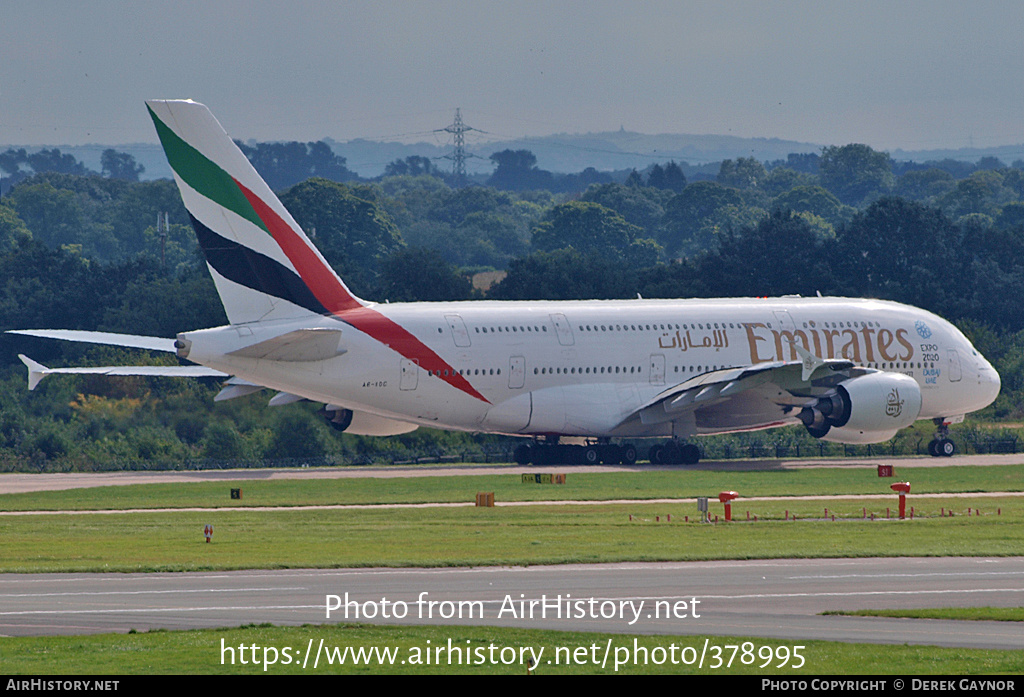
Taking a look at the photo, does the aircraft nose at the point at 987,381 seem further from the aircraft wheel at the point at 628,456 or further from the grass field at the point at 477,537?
the aircraft wheel at the point at 628,456

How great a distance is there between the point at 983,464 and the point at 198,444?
29.7 metres

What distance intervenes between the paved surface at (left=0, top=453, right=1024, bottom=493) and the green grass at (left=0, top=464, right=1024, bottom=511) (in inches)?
85.4

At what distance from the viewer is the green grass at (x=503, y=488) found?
156 ft

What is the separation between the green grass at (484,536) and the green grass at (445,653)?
28.4ft

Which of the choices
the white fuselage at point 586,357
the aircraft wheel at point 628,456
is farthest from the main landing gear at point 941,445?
the aircraft wheel at point 628,456

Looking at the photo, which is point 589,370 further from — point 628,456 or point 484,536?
point 484,536

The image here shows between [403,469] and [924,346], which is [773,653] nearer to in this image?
[403,469]

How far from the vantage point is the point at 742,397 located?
58562mm

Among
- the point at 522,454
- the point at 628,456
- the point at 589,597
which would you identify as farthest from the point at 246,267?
the point at 589,597

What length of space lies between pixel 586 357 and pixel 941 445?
1569cm

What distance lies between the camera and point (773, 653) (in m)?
22.0

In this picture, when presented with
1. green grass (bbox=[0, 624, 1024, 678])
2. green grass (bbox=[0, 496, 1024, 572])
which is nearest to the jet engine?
green grass (bbox=[0, 496, 1024, 572])

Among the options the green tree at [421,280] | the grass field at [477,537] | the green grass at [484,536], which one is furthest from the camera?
the green tree at [421,280]

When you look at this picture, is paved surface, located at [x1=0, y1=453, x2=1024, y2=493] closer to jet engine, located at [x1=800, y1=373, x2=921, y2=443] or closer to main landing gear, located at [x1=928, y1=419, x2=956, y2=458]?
main landing gear, located at [x1=928, y1=419, x2=956, y2=458]
